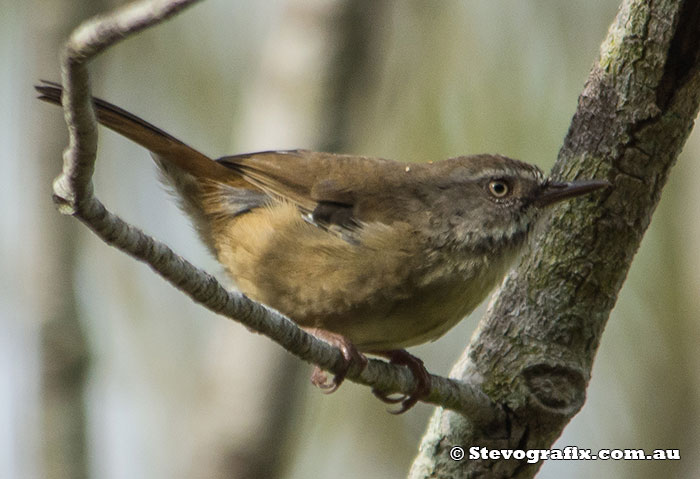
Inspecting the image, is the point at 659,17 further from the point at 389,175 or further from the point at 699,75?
the point at 389,175

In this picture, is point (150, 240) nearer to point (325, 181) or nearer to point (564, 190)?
point (325, 181)

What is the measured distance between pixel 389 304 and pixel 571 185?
3.07 ft

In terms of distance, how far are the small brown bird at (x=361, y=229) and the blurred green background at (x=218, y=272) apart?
0.92 meters

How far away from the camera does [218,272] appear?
421 centimetres

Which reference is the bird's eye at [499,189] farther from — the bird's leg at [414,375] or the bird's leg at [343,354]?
the bird's leg at [343,354]

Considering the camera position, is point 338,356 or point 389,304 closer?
point 338,356

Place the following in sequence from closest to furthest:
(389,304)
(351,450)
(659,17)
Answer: (659,17) < (389,304) < (351,450)

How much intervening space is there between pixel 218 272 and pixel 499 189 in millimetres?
1441

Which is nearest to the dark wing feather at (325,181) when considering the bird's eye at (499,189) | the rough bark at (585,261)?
the bird's eye at (499,189)

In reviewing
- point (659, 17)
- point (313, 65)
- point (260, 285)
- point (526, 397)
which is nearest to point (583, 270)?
point (526, 397)

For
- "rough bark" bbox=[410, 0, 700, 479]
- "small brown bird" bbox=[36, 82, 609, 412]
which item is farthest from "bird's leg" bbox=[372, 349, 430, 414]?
"rough bark" bbox=[410, 0, 700, 479]

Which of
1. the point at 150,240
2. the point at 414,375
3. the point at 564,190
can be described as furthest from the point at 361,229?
the point at 150,240

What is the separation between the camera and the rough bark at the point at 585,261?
11.5 ft

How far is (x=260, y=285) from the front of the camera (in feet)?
12.8
